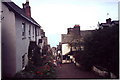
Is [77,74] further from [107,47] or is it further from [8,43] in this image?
[8,43]

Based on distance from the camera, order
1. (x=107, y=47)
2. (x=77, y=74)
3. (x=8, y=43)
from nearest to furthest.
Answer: (x=107, y=47) → (x=8, y=43) → (x=77, y=74)

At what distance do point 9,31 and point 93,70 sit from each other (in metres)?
8.23

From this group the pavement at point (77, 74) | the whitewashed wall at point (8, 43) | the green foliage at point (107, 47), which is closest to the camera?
the green foliage at point (107, 47)

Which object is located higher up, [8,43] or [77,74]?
[8,43]

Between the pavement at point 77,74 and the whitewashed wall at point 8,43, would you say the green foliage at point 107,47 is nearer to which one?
the pavement at point 77,74

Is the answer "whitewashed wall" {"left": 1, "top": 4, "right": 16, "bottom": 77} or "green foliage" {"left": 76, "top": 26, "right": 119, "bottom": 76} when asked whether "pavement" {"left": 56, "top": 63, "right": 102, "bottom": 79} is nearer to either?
"green foliage" {"left": 76, "top": 26, "right": 119, "bottom": 76}

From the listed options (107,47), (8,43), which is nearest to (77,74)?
(107,47)

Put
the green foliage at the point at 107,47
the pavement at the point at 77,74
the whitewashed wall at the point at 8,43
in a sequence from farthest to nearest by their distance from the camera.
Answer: the whitewashed wall at the point at 8,43, the pavement at the point at 77,74, the green foliage at the point at 107,47

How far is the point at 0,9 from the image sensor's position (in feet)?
32.7

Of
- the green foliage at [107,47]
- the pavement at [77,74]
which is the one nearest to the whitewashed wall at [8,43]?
the pavement at [77,74]

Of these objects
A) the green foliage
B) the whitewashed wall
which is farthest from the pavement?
the whitewashed wall

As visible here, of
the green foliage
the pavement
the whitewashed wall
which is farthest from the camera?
the whitewashed wall

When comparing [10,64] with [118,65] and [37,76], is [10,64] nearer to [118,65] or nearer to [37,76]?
[37,76]

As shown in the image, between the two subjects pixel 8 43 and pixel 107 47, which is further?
pixel 8 43
